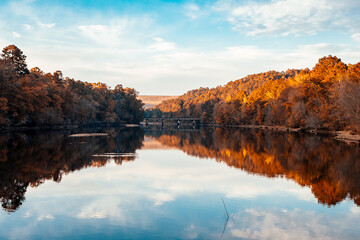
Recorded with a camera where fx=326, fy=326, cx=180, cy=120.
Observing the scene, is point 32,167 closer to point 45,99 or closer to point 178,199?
point 178,199

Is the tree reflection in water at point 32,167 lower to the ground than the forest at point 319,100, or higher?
lower

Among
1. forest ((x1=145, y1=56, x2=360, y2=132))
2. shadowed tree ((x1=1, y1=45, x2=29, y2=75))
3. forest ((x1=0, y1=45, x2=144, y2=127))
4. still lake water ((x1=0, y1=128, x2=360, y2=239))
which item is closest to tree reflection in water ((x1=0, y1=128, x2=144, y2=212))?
still lake water ((x1=0, y1=128, x2=360, y2=239))

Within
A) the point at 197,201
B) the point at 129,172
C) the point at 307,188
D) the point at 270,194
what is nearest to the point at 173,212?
the point at 197,201

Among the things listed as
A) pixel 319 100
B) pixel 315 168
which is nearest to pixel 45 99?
pixel 319 100

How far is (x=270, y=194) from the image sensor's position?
1647cm

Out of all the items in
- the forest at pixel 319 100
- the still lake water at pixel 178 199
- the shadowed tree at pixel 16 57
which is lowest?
the still lake water at pixel 178 199

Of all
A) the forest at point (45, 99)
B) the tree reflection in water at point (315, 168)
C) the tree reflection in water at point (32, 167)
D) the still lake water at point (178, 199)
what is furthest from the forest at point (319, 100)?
the forest at point (45, 99)

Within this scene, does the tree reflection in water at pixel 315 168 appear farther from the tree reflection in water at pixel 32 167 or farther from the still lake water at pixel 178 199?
the tree reflection in water at pixel 32 167

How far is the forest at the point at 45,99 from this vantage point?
196 ft

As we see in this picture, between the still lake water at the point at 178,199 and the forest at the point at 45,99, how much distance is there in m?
37.4

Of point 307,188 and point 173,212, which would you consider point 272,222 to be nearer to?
point 173,212

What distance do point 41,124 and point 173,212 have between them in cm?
7332

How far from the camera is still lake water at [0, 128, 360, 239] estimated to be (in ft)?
36.4

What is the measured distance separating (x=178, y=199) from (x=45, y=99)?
206ft
